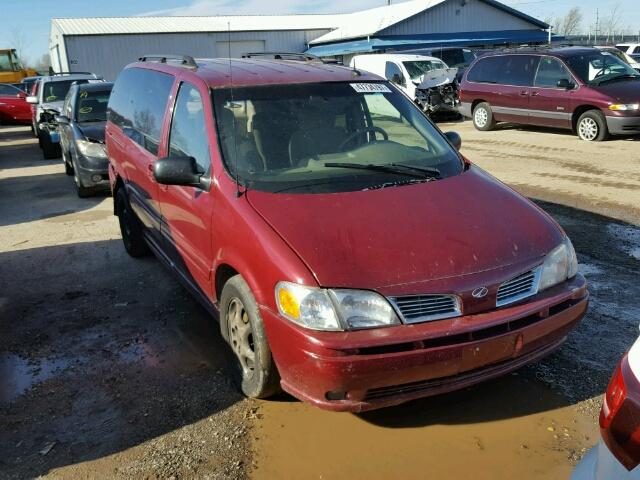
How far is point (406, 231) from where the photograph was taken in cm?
302

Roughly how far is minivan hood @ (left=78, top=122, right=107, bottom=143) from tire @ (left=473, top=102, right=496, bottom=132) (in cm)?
921

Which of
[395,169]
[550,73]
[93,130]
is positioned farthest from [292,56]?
[550,73]

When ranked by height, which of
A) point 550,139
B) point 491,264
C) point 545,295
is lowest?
point 550,139

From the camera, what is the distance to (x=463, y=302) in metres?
2.77

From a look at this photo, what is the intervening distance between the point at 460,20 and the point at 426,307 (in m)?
41.0

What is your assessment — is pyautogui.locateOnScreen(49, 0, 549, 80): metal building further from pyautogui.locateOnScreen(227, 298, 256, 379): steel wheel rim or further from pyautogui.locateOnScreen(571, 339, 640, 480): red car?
pyautogui.locateOnScreen(571, 339, 640, 480): red car

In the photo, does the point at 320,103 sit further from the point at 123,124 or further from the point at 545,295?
the point at 123,124

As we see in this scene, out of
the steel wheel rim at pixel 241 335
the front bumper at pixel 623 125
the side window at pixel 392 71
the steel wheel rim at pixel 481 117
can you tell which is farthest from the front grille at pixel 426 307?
the side window at pixel 392 71

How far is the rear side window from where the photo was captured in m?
4.64

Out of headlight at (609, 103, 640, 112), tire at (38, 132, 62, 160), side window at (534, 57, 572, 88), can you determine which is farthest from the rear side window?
side window at (534, 57, 572, 88)

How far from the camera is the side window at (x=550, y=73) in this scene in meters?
12.6

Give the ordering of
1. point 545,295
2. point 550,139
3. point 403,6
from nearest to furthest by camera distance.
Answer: point 545,295
point 550,139
point 403,6

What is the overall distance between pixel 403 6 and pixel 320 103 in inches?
1641

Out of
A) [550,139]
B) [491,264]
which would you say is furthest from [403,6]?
[491,264]
